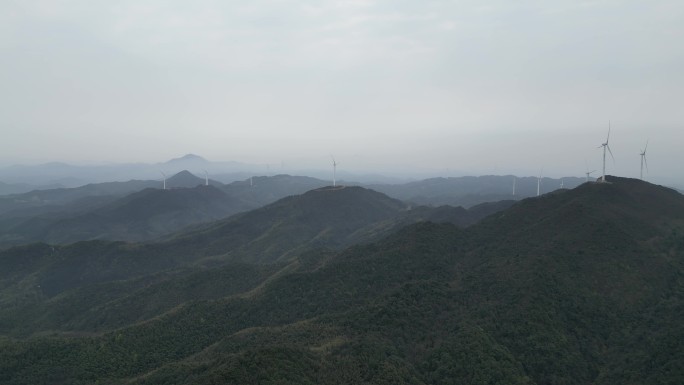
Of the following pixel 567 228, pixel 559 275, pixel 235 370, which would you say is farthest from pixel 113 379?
pixel 567 228

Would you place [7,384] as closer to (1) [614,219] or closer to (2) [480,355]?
(2) [480,355]

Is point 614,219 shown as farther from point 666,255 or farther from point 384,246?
point 384,246

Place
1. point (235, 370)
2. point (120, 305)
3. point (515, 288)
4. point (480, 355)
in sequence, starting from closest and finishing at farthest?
1. point (235, 370)
2. point (480, 355)
3. point (515, 288)
4. point (120, 305)

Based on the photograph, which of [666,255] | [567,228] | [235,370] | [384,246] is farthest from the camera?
[384,246]

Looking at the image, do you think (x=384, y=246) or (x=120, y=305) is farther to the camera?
(x=384, y=246)

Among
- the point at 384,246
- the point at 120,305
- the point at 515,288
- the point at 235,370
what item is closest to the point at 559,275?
the point at 515,288

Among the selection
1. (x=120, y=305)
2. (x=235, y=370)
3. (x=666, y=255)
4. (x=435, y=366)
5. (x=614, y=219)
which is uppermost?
(x=614, y=219)

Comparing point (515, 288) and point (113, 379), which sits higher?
point (515, 288)
